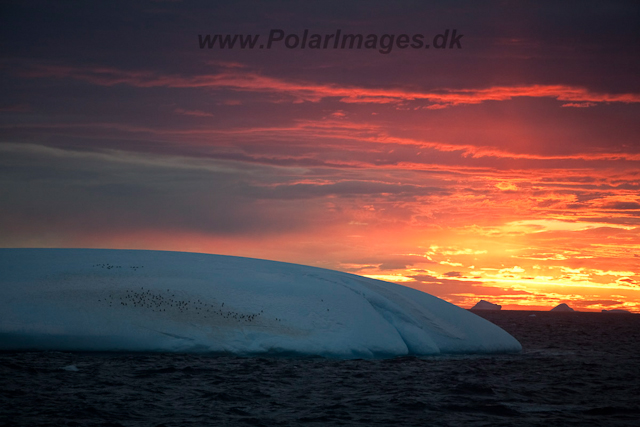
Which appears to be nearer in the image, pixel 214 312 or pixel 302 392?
pixel 302 392

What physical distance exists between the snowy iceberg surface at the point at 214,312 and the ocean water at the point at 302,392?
56 centimetres

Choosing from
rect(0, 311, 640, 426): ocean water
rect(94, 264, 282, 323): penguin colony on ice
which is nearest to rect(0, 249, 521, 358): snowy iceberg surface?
rect(94, 264, 282, 323): penguin colony on ice

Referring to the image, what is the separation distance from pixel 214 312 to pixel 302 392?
22.2ft

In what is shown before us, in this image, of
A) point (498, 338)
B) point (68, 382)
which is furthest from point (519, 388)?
point (68, 382)

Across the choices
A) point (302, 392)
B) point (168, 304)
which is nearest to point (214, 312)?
point (168, 304)

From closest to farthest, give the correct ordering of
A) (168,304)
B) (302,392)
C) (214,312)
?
(302,392) → (214,312) → (168,304)

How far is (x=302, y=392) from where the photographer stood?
14.0 meters

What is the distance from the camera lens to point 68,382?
46.4ft

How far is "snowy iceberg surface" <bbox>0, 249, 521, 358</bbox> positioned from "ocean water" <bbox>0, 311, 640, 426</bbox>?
1.83 feet

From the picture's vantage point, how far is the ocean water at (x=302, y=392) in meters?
11.5

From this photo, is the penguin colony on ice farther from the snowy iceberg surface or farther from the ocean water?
the ocean water

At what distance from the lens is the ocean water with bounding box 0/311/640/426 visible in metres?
11.5

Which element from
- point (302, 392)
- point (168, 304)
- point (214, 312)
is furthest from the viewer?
point (168, 304)

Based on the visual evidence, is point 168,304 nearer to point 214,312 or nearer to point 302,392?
point 214,312
